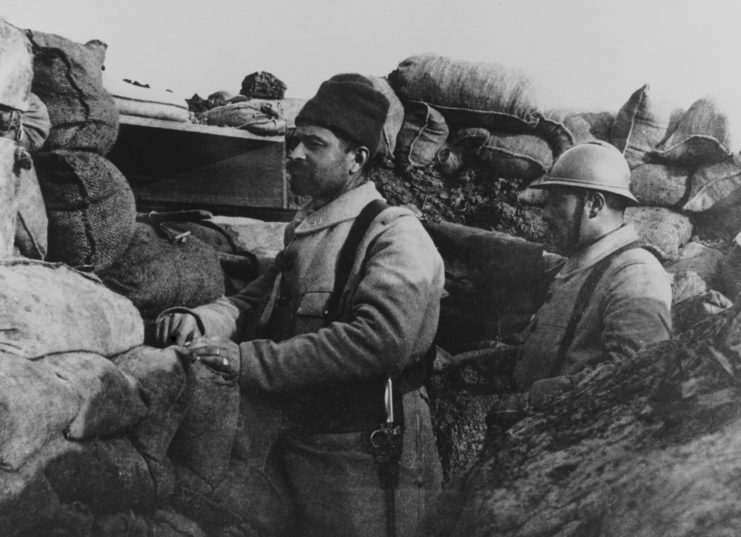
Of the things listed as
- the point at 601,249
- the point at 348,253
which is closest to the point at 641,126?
the point at 601,249

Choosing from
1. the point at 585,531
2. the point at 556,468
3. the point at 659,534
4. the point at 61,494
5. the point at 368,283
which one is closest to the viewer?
the point at 659,534

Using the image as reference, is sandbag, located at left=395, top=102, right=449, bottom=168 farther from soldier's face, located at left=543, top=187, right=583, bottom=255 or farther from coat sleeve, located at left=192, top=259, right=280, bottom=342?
coat sleeve, located at left=192, top=259, right=280, bottom=342

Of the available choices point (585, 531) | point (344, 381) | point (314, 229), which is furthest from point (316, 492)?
point (585, 531)

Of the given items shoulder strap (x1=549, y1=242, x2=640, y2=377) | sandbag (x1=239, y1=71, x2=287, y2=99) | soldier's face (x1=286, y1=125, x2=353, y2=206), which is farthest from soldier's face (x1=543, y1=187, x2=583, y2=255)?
sandbag (x1=239, y1=71, x2=287, y2=99)

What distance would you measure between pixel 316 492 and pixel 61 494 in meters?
0.81

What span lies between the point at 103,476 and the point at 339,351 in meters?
0.68

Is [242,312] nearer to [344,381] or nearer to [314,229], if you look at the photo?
[314,229]

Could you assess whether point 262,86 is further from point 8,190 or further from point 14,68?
point 8,190

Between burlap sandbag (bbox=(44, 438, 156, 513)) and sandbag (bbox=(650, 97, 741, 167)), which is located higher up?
sandbag (bbox=(650, 97, 741, 167))

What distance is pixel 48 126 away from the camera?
2.96 m

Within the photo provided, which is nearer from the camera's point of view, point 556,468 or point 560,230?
point 556,468

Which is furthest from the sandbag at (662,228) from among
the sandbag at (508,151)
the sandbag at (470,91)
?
the sandbag at (470,91)

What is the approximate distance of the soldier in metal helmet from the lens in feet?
8.09

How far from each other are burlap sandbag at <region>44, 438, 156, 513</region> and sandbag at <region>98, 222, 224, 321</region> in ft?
4.97
